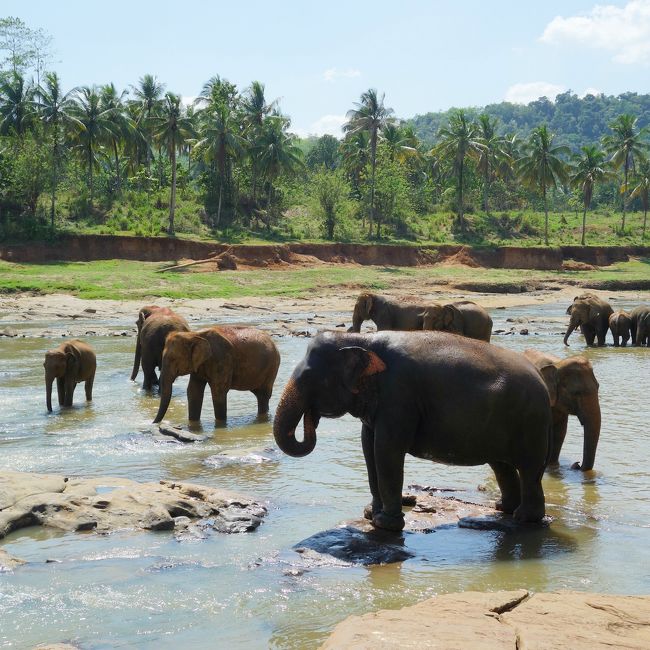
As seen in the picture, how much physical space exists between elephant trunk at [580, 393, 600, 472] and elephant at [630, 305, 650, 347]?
60.5ft

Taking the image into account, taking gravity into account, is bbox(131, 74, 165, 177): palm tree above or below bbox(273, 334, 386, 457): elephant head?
above

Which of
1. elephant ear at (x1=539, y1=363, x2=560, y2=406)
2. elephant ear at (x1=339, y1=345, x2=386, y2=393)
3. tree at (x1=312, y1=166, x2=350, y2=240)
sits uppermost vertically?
tree at (x1=312, y1=166, x2=350, y2=240)

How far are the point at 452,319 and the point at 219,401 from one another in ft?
31.1

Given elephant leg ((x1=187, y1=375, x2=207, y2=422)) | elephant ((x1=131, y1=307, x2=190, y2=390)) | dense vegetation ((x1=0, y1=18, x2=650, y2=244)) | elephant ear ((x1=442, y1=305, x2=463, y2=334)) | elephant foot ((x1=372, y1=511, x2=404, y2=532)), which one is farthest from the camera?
dense vegetation ((x1=0, y1=18, x2=650, y2=244))

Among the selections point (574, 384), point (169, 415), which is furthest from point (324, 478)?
point (169, 415)

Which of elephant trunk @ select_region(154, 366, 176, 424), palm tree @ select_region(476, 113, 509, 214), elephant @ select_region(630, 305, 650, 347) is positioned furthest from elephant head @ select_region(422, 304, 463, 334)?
palm tree @ select_region(476, 113, 509, 214)

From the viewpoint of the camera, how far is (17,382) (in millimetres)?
18312

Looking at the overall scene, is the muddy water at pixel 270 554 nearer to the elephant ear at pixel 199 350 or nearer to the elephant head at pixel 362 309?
the elephant ear at pixel 199 350

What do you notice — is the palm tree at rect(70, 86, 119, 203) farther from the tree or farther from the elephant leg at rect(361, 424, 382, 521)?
the elephant leg at rect(361, 424, 382, 521)

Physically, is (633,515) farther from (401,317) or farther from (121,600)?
(401,317)

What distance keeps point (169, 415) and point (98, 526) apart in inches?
264

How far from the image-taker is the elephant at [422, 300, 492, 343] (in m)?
21.0

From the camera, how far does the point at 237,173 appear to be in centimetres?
6762

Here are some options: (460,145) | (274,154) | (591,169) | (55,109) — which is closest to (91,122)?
(55,109)
